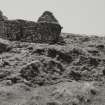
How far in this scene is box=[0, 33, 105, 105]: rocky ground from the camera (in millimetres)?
14617

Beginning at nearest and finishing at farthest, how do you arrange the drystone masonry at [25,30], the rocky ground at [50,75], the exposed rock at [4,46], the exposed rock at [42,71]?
the rocky ground at [50,75] < the exposed rock at [42,71] < the exposed rock at [4,46] < the drystone masonry at [25,30]

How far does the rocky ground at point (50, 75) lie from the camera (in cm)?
1462

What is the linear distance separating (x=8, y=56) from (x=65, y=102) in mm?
7999

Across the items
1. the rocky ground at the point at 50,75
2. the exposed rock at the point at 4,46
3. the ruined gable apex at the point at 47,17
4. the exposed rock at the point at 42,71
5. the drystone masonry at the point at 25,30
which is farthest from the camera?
the ruined gable apex at the point at 47,17

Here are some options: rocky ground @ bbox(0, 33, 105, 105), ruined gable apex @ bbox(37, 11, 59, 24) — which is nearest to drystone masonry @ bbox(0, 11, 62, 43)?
rocky ground @ bbox(0, 33, 105, 105)

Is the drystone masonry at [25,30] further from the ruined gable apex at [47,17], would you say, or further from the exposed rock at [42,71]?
the exposed rock at [42,71]

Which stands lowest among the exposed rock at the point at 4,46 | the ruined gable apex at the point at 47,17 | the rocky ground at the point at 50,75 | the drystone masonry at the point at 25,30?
the rocky ground at the point at 50,75

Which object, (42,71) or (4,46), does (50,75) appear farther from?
(4,46)

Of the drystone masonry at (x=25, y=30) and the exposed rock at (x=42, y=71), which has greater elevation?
A: the drystone masonry at (x=25, y=30)

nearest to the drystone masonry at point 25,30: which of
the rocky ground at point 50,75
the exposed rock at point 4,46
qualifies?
the rocky ground at point 50,75

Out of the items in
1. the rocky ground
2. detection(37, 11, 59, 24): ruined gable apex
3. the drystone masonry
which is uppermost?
detection(37, 11, 59, 24): ruined gable apex

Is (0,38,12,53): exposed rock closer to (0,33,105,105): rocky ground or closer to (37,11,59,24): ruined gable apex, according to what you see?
(0,33,105,105): rocky ground

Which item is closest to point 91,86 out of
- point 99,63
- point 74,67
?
point 74,67

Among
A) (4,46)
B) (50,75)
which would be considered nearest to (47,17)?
(4,46)
